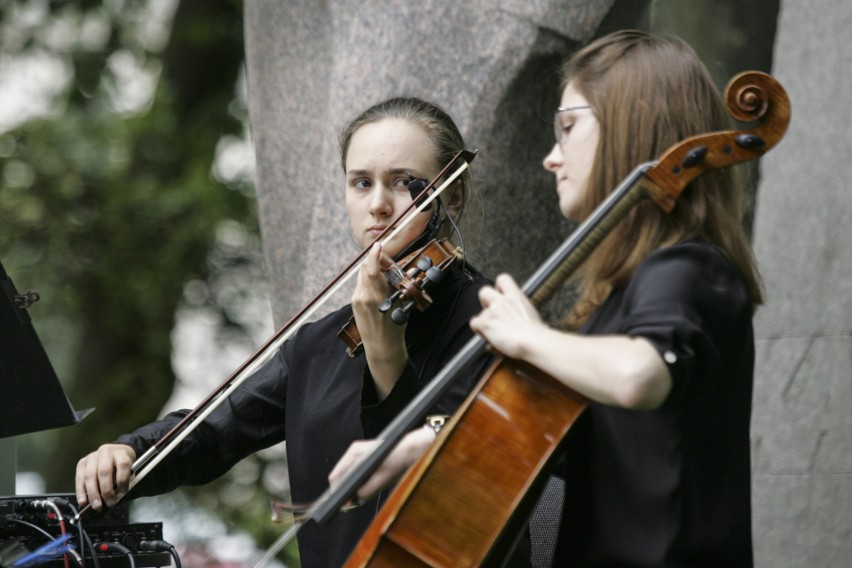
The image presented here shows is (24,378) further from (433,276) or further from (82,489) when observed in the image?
(433,276)

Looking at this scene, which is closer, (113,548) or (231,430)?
(113,548)

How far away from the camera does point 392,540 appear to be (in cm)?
176

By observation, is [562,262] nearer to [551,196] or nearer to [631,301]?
[631,301]

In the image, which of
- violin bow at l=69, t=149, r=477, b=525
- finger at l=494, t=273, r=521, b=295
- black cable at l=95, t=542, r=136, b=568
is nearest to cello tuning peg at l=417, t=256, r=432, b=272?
violin bow at l=69, t=149, r=477, b=525

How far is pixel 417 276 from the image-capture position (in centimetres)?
234

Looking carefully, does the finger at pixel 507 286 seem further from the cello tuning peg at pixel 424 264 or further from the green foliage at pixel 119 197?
the green foliage at pixel 119 197

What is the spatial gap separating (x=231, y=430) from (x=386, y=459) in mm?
856

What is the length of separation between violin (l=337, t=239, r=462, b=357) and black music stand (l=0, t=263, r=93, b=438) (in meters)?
0.65

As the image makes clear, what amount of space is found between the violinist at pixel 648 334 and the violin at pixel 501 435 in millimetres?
60

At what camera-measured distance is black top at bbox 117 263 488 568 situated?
2.44 meters

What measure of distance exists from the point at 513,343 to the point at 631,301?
0.19m

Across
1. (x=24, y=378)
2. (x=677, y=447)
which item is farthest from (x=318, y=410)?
(x=677, y=447)

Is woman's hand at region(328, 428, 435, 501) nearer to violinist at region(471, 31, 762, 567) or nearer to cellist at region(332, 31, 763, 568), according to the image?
cellist at region(332, 31, 763, 568)

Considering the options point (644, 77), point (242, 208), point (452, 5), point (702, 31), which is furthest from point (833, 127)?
point (242, 208)
